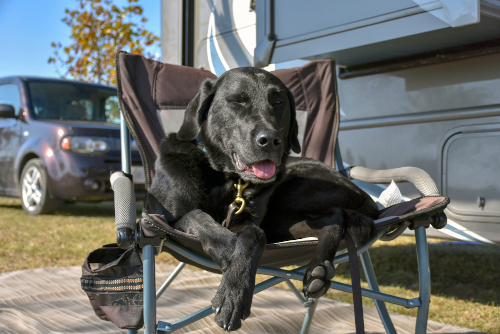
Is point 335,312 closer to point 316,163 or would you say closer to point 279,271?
point 316,163

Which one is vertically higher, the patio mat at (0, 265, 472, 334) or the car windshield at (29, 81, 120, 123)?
the car windshield at (29, 81, 120, 123)

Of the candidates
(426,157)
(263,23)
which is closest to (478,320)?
(426,157)

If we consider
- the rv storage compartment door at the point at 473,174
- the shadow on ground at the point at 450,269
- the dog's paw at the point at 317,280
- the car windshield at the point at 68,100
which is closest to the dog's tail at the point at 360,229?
the dog's paw at the point at 317,280

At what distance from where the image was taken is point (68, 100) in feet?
18.5

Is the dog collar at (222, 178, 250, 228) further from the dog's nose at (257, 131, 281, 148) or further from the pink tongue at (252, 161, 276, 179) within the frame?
the dog's nose at (257, 131, 281, 148)

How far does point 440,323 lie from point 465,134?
3.19 feet

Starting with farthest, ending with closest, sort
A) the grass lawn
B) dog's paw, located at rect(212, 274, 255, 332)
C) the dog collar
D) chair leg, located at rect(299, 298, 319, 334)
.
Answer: the grass lawn, chair leg, located at rect(299, 298, 319, 334), the dog collar, dog's paw, located at rect(212, 274, 255, 332)

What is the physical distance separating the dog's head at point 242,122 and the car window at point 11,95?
14.7 feet

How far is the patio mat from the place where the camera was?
2150 millimetres

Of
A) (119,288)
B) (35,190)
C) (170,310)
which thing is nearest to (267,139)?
(119,288)

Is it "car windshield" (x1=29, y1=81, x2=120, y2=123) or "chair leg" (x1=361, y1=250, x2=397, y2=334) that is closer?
"chair leg" (x1=361, y1=250, x2=397, y2=334)

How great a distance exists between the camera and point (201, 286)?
2.93 meters

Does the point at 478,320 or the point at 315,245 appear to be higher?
the point at 315,245

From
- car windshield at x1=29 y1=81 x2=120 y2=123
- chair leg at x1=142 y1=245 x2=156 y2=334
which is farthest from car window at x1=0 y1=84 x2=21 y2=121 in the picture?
chair leg at x1=142 y1=245 x2=156 y2=334
